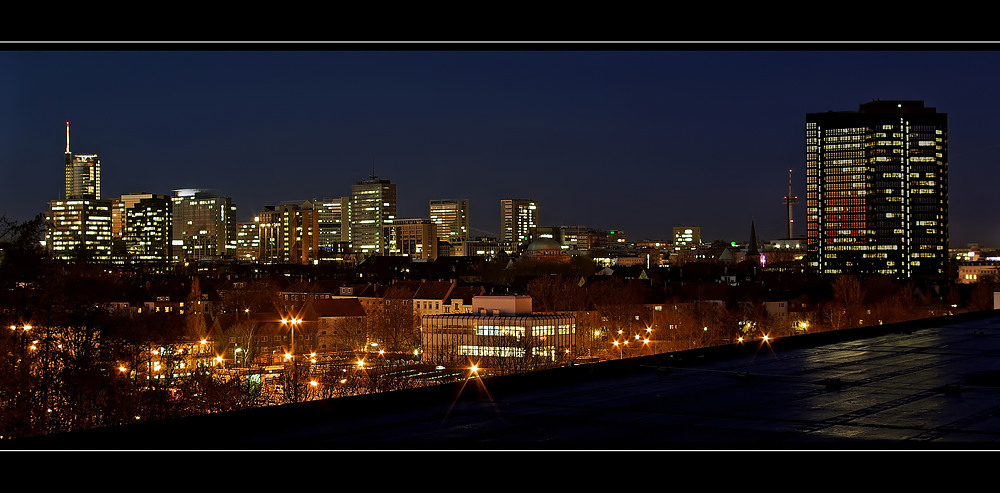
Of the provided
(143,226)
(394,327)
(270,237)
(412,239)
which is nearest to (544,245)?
(412,239)

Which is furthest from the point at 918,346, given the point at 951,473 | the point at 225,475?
the point at 225,475

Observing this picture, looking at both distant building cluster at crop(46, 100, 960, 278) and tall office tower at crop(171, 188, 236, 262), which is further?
tall office tower at crop(171, 188, 236, 262)

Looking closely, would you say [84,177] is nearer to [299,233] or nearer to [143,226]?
[143,226]

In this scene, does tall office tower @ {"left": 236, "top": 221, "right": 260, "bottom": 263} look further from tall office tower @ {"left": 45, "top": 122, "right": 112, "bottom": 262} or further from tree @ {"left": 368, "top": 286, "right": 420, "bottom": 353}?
tree @ {"left": 368, "top": 286, "right": 420, "bottom": 353}

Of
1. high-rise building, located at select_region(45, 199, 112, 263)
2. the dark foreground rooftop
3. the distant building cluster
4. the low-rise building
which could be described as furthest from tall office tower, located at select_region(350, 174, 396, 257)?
the dark foreground rooftop

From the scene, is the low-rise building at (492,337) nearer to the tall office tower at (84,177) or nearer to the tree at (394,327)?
the tree at (394,327)

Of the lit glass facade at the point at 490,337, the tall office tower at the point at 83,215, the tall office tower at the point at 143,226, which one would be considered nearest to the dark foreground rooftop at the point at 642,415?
the lit glass facade at the point at 490,337
